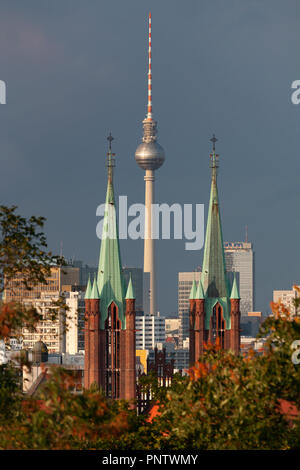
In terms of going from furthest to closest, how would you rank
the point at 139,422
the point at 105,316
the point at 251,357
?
the point at 105,316
the point at 139,422
the point at 251,357

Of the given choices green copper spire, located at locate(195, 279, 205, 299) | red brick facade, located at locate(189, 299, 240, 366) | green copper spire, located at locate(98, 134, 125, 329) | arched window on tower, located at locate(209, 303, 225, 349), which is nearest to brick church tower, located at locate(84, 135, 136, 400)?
green copper spire, located at locate(98, 134, 125, 329)

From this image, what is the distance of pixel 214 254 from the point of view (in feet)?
416

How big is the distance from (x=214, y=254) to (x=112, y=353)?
46.2 feet

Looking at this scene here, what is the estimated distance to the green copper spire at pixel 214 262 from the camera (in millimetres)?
123750

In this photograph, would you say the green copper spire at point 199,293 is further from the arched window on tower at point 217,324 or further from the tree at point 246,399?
the tree at point 246,399

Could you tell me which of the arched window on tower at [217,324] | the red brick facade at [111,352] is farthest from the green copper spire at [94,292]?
the arched window on tower at [217,324]

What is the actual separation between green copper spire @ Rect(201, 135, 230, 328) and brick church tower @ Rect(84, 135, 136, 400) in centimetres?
797

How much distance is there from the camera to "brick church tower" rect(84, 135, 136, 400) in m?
120

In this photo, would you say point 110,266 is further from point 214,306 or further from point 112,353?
point 214,306

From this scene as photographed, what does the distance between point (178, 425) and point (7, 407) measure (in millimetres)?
6403
